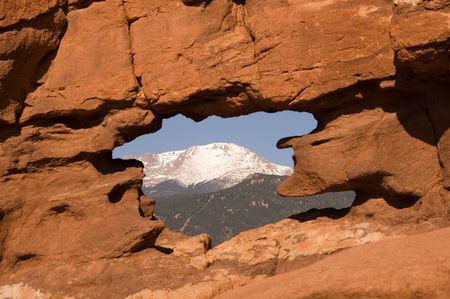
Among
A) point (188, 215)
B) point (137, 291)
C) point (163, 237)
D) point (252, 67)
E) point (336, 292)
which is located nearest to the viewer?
point (336, 292)

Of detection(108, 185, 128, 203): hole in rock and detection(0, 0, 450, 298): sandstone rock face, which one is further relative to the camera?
detection(108, 185, 128, 203): hole in rock

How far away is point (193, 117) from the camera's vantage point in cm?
2331

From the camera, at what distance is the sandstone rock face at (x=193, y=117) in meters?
20.0

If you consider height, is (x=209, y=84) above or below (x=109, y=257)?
above

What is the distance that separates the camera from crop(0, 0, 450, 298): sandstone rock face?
19969 millimetres

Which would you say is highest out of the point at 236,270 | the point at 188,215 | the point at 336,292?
the point at 336,292

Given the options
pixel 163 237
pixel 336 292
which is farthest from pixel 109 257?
pixel 336 292

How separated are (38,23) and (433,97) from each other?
12727 mm

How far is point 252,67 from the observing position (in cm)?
2127

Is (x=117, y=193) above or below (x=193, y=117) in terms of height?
below

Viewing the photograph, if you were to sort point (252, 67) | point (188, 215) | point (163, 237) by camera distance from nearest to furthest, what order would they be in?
point (252, 67), point (163, 237), point (188, 215)

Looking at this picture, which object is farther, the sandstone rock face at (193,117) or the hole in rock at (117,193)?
the hole in rock at (117,193)

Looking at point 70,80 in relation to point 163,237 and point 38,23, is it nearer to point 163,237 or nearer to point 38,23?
point 38,23

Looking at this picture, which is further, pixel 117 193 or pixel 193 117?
pixel 193 117
